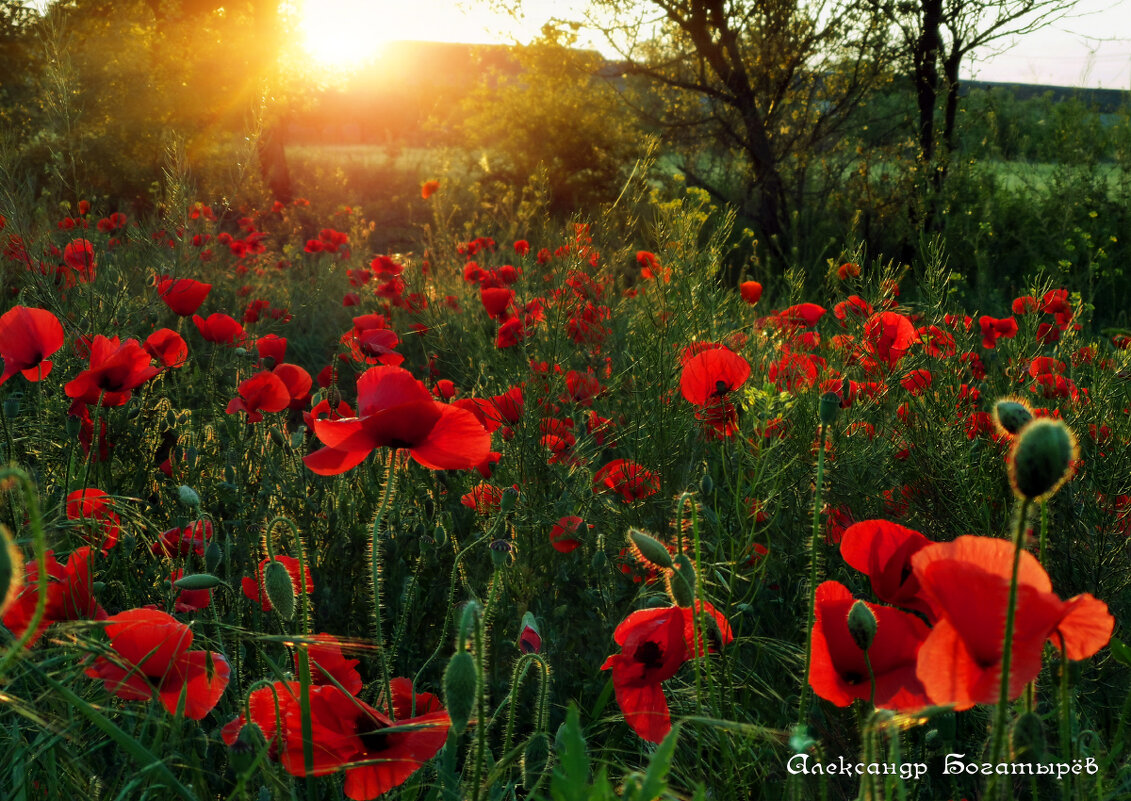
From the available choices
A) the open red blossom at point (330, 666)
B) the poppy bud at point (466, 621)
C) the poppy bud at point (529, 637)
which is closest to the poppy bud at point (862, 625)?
the poppy bud at point (466, 621)

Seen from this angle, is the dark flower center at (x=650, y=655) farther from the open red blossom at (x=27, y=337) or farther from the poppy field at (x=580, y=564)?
the open red blossom at (x=27, y=337)

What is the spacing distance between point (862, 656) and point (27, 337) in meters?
1.51

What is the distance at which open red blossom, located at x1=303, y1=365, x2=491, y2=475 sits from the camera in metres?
1.07

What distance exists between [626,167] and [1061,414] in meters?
10.1

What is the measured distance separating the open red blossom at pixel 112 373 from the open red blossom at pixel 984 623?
1.40 metres

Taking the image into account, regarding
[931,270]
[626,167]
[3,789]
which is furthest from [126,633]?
[626,167]

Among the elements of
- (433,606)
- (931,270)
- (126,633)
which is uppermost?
(931,270)

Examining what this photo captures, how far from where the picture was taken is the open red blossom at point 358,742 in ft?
2.78

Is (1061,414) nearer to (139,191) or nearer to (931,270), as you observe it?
(931,270)

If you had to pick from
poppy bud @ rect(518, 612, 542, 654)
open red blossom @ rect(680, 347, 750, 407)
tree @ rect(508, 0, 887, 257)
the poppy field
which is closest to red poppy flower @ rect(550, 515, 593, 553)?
the poppy field

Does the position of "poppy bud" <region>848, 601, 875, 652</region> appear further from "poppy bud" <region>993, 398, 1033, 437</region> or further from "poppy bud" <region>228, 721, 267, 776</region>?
"poppy bud" <region>228, 721, 267, 776</region>

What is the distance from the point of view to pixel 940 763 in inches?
55.5

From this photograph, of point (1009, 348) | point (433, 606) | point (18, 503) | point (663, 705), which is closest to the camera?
point (663, 705)

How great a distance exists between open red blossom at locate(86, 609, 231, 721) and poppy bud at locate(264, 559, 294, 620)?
93mm
